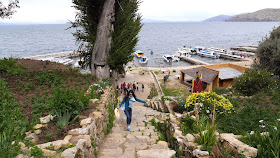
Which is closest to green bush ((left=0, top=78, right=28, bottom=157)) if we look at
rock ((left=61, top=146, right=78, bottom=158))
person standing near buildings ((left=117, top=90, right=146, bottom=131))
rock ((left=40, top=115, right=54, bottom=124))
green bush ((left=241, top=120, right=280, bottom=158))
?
rock ((left=40, top=115, right=54, bottom=124))

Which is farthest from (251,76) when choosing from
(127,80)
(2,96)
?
(127,80)

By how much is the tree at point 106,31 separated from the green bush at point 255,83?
8.23 metres

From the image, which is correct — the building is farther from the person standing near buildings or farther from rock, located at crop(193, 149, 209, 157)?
rock, located at crop(193, 149, 209, 157)

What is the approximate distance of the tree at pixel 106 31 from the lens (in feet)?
42.0

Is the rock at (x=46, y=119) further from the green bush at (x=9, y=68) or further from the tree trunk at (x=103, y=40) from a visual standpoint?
the tree trunk at (x=103, y=40)

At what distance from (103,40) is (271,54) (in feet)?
48.9

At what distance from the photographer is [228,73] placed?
1012 inches

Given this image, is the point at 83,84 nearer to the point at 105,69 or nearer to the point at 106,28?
the point at 105,69

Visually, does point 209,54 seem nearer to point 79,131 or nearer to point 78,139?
point 79,131

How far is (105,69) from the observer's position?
1335cm

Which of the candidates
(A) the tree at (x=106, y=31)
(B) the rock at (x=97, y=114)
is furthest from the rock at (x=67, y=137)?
(A) the tree at (x=106, y=31)

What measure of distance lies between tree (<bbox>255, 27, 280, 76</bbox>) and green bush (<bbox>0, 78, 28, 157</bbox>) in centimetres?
1768

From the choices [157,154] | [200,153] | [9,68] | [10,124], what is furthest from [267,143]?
[9,68]

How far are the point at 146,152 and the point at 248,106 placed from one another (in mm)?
5809
